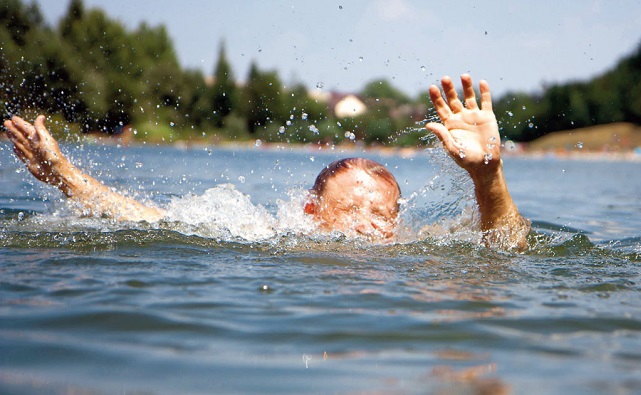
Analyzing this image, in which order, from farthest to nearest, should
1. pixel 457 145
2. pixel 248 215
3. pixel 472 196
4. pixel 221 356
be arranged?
pixel 248 215 → pixel 472 196 → pixel 457 145 → pixel 221 356

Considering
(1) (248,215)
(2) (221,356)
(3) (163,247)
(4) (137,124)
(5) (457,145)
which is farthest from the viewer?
(4) (137,124)

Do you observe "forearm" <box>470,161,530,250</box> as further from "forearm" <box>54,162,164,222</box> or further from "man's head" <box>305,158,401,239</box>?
"forearm" <box>54,162,164,222</box>

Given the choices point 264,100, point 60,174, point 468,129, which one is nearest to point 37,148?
point 60,174

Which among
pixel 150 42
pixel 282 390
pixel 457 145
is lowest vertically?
pixel 282 390

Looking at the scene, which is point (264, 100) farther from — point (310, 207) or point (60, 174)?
point (310, 207)

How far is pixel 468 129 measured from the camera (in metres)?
3.74

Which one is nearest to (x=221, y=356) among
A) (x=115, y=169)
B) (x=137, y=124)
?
(x=115, y=169)

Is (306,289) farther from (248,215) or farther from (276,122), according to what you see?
(276,122)

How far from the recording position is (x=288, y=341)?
2.28m

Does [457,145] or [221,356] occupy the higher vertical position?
[457,145]

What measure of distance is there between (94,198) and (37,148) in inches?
19.6

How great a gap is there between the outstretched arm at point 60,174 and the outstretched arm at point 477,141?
2.31 metres

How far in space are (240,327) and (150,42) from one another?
50.6 meters

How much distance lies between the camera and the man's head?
14.1ft
